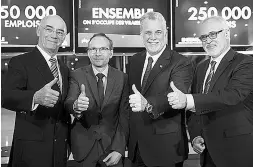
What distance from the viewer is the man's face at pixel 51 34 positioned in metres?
2.88

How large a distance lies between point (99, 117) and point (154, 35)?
0.73m

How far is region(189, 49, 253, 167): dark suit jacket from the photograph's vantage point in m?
2.50

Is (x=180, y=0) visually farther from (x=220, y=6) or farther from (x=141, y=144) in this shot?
(x=141, y=144)

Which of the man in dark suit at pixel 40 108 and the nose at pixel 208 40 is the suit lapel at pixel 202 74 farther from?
the man in dark suit at pixel 40 108

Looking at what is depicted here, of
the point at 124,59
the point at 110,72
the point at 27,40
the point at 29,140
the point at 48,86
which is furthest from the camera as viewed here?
the point at 124,59

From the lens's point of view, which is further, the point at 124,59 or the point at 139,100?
the point at 124,59

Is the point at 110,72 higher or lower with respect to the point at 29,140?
higher

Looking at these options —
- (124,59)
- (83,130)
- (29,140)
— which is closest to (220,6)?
(124,59)

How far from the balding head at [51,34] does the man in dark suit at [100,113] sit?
0.25m

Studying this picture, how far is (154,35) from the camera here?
2824 millimetres

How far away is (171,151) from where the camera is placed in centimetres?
279

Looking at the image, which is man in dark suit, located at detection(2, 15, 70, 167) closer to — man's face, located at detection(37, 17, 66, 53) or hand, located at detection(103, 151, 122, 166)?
man's face, located at detection(37, 17, 66, 53)

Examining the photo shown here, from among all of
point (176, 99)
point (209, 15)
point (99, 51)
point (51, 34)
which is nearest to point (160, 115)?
point (176, 99)

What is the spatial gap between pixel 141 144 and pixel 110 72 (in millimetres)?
606
